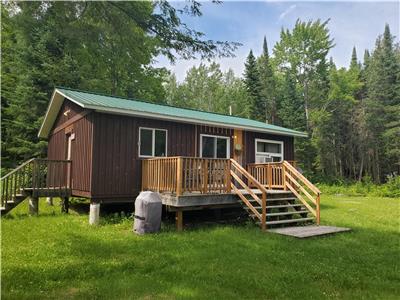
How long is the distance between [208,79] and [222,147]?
31283 mm

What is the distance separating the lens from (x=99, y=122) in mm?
9219

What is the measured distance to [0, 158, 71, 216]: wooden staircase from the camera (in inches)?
375

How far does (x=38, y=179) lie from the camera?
31.8 ft

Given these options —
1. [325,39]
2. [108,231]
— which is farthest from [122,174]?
[325,39]

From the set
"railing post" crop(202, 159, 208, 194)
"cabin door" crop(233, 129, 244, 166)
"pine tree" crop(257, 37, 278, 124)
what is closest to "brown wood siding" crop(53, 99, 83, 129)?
"railing post" crop(202, 159, 208, 194)

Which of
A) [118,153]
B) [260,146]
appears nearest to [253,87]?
[260,146]

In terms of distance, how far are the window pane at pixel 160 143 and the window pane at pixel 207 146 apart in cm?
150

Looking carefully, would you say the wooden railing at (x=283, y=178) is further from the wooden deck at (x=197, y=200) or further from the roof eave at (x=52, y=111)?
the roof eave at (x=52, y=111)

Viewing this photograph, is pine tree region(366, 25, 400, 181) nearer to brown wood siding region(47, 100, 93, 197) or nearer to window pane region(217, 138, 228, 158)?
window pane region(217, 138, 228, 158)

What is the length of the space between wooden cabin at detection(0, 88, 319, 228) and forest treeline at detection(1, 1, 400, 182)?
1.54m

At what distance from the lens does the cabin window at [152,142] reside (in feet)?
33.0

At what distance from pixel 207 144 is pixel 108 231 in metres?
4.96

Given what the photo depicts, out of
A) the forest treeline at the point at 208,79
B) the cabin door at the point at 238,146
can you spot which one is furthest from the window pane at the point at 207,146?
the forest treeline at the point at 208,79

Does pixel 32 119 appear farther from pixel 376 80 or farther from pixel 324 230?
pixel 376 80
